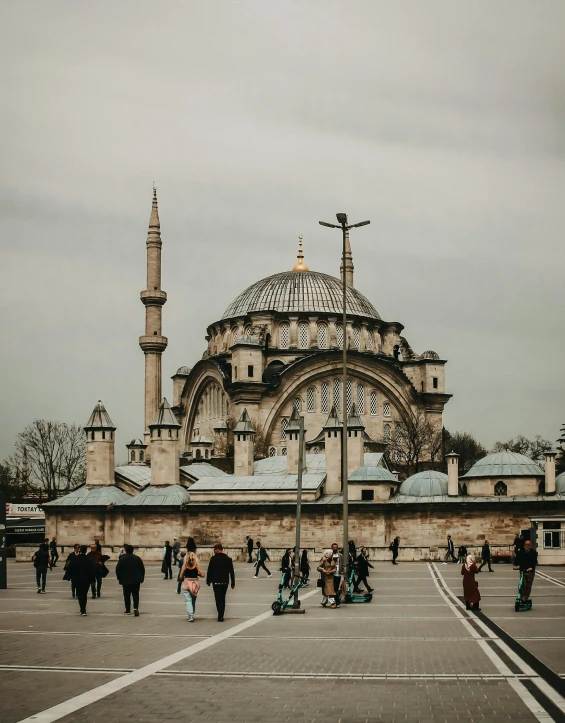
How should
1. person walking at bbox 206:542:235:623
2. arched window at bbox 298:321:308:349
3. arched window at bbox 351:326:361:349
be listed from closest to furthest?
person walking at bbox 206:542:235:623, arched window at bbox 298:321:308:349, arched window at bbox 351:326:361:349

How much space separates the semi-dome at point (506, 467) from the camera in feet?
146

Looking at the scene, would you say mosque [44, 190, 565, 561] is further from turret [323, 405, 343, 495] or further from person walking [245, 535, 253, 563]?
person walking [245, 535, 253, 563]

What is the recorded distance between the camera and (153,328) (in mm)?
65438

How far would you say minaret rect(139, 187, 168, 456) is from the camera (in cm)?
6444

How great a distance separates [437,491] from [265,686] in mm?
35979

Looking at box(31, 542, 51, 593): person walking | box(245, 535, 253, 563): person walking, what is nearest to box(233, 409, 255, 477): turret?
box(245, 535, 253, 563): person walking

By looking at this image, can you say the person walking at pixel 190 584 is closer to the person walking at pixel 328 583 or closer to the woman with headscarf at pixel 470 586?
the person walking at pixel 328 583

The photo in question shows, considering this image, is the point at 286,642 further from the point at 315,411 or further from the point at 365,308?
the point at 365,308

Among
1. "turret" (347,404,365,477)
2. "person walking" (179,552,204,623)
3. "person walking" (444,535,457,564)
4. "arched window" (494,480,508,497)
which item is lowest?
"person walking" (444,535,457,564)

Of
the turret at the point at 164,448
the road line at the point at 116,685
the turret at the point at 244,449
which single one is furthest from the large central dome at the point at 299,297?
the road line at the point at 116,685

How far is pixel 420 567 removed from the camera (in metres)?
36.4

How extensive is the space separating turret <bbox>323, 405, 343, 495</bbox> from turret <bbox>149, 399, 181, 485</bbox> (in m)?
6.53

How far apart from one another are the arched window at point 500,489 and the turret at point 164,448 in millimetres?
13648

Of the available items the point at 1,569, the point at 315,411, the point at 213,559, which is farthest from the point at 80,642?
the point at 315,411
